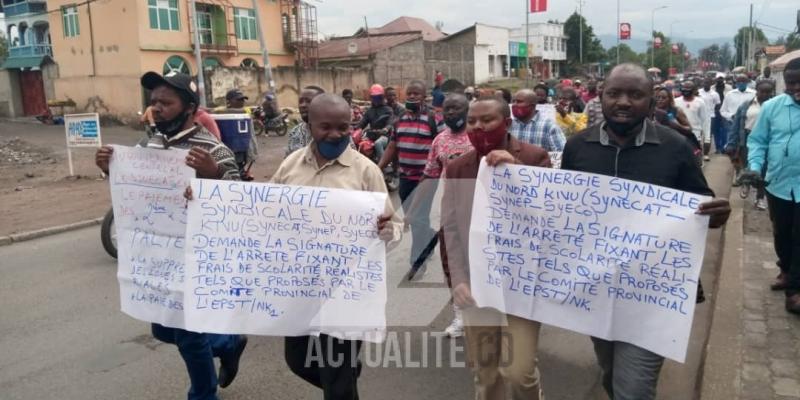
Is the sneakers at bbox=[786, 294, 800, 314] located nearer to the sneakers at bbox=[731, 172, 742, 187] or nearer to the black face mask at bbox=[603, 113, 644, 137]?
the sneakers at bbox=[731, 172, 742, 187]

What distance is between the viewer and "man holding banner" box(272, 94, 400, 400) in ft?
9.70

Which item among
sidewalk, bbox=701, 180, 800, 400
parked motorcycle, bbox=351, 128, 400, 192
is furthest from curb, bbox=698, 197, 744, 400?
parked motorcycle, bbox=351, 128, 400, 192

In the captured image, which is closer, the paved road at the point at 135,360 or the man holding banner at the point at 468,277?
the man holding banner at the point at 468,277

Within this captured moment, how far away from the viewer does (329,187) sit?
3023 millimetres

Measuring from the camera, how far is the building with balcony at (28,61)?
34.6 metres

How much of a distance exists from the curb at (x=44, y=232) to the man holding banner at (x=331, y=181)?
6694 mm

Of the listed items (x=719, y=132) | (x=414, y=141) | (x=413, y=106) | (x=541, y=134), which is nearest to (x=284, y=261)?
(x=414, y=141)

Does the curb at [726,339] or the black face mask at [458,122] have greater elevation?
the black face mask at [458,122]

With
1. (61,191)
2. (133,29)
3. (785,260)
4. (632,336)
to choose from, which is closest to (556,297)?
(632,336)

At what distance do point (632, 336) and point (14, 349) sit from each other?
4.26 m

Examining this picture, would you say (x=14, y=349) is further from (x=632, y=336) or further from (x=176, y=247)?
(x=632, y=336)

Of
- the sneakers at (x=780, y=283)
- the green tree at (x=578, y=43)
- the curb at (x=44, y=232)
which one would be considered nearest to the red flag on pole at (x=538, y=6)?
the curb at (x=44, y=232)

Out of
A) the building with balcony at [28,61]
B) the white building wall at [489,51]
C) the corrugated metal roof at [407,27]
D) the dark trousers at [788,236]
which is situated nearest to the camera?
the dark trousers at [788,236]

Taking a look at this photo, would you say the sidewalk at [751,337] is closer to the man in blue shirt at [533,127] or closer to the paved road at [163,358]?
the paved road at [163,358]
